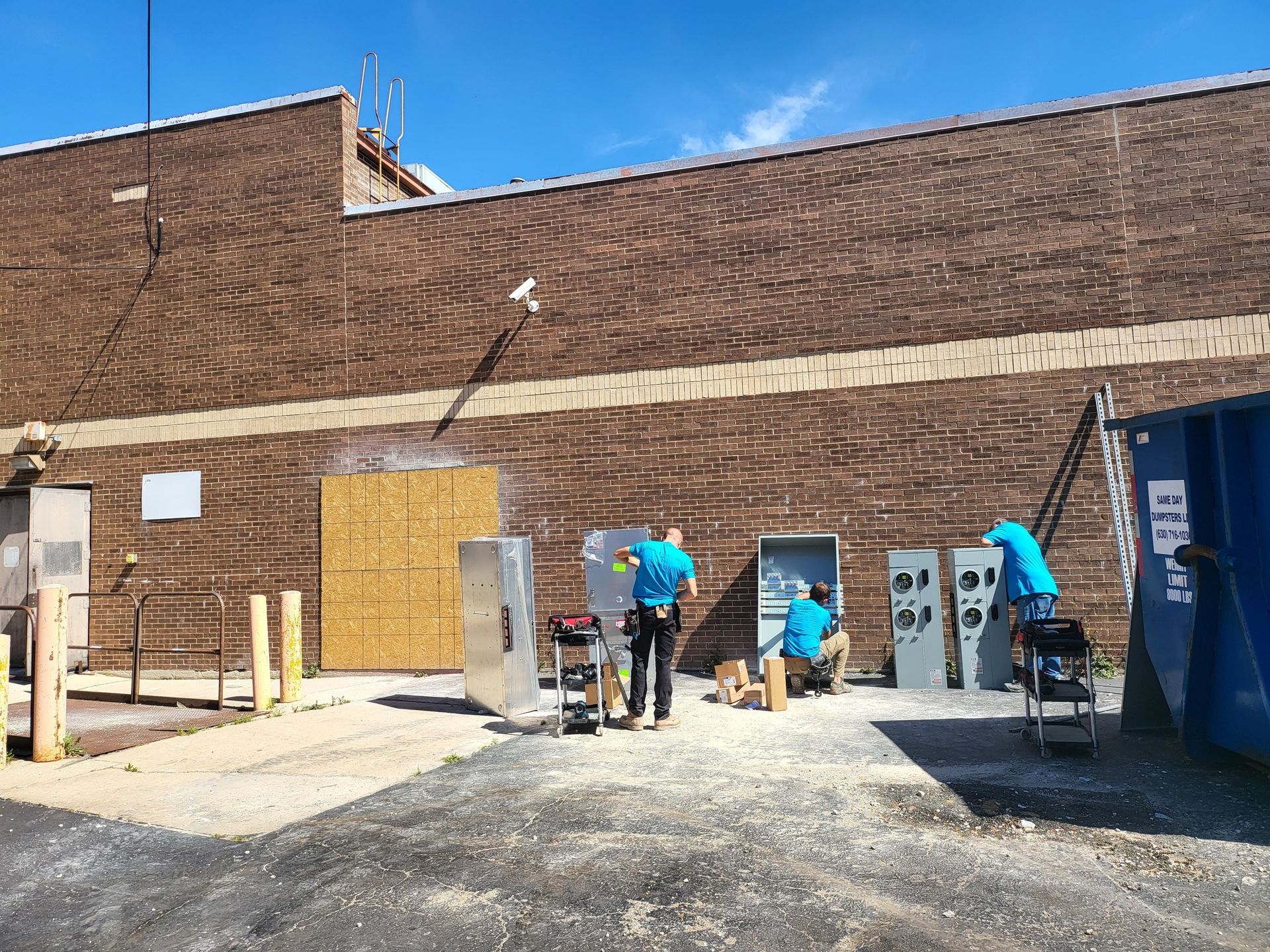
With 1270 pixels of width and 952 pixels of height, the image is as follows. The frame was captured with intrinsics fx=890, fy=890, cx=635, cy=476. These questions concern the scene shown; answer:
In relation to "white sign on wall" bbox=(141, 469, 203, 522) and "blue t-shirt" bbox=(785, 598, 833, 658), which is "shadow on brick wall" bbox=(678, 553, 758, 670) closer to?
"blue t-shirt" bbox=(785, 598, 833, 658)

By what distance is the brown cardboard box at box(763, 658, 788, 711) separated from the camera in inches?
338

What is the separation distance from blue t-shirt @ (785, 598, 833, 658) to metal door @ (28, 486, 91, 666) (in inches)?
416

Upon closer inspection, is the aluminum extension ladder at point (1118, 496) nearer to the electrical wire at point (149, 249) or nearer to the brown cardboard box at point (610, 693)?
the brown cardboard box at point (610, 693)

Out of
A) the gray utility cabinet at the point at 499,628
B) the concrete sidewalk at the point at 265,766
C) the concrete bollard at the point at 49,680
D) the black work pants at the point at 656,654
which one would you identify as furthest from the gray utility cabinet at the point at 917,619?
the concrete bollard at the point at 49,680

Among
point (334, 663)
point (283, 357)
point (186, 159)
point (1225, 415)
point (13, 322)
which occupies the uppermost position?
point (186, 159)

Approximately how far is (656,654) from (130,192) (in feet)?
38.1

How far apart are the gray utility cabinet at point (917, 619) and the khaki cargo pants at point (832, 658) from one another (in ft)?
2.29

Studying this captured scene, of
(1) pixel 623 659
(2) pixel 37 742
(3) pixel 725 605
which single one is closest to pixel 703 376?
→ (3) pixel 725 605

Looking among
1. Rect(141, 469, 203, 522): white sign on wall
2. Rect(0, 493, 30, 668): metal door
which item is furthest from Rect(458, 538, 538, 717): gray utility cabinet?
Rect(0, 493, 30, 668): metal door

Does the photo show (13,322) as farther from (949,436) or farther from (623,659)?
(949,436)

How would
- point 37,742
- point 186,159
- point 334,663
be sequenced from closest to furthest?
1. point 37,742
2. point 334,663
3. point 186,159

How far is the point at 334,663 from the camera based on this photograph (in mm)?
12508

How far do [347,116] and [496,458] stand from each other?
5670 mm

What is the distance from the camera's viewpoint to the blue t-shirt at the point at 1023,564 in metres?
8.88
